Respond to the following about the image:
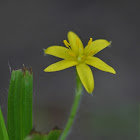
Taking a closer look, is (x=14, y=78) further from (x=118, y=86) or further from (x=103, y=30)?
(x=103, y=30)

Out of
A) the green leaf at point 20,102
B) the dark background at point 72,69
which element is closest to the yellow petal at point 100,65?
the green leaf at point 20,102

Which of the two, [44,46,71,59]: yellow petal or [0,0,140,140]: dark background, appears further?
[0,0,140,140]: dark background

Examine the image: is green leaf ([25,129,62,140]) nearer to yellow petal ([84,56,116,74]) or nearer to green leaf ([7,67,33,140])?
green leaf ([7,67,33,140])

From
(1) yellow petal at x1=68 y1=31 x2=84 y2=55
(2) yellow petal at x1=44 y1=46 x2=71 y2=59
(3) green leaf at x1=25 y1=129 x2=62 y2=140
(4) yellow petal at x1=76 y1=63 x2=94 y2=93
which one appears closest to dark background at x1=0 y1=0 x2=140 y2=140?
(1) yellow petal at x1=68 y1=31 x2=84 y2=55

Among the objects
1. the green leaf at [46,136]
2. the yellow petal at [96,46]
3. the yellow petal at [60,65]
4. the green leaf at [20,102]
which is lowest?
the green leaf at [46,136]

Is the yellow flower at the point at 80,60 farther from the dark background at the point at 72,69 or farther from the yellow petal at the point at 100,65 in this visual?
the dark background at the point at 72,69

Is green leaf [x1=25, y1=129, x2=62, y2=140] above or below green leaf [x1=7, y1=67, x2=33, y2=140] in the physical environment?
below

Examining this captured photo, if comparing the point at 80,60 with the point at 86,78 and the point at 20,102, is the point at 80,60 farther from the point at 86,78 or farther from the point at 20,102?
the point at 20,102

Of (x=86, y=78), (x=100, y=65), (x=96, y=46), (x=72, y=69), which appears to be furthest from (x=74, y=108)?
(x=72, y=69)
